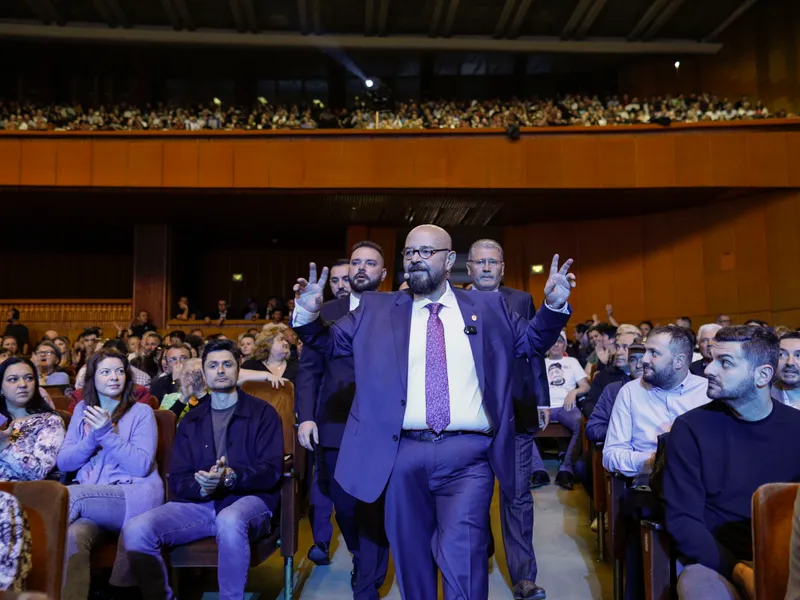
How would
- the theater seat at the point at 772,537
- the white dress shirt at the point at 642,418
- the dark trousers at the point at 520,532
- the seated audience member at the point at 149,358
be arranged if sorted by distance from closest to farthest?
the theater seat at the point at 772,537 → the white dress shirt at the point at 642,418 → the dark trousers at the point at 520,532 → the seated audience member at the point at 149,358

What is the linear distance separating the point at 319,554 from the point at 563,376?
2800mm

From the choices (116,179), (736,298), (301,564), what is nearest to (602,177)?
(736,298)

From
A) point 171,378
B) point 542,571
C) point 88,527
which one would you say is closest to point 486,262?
point 542,571

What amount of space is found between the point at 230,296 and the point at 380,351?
47.8 feet

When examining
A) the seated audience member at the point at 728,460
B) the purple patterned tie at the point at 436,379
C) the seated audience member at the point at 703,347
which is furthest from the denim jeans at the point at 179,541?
the seated audience member at the point at 703,347

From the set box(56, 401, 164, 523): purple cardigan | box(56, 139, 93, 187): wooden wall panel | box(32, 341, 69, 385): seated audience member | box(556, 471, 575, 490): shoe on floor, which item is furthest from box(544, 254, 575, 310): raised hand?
box(56, 139, 93, 187): wooden wall panel

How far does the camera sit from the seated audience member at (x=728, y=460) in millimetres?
2189

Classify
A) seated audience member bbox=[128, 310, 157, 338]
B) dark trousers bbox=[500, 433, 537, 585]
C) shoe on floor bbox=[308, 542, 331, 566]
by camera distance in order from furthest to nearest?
seated audience member bbox=[128, 310, 157, 338] < shoe on floor bbox=[308, 542, 331, 566] < dark trousers bbox=[500, 433, 537, 585]

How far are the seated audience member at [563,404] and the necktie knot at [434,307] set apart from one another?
2.26m

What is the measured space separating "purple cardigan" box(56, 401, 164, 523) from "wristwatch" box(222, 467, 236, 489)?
399 mm

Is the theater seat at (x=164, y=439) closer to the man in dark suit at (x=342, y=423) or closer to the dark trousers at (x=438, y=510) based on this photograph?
the man in dark suit at (x=342, y=423)

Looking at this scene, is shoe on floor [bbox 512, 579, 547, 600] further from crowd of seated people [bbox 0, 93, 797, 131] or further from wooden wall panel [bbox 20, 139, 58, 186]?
wooden wall panel [bbox 20, 139, 58, 186]

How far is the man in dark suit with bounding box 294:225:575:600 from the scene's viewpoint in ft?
7.54

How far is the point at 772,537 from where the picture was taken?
1.91 m
